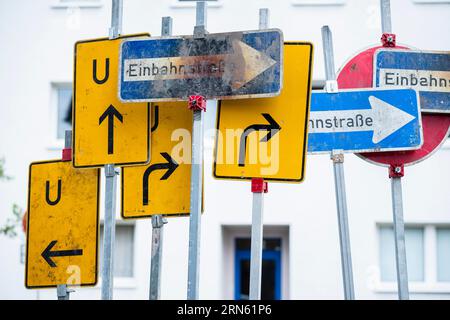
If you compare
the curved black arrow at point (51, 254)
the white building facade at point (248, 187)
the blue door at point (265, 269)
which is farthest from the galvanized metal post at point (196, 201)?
the blue door at point (265, 269)

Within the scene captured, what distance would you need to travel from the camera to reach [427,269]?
62.8 ft

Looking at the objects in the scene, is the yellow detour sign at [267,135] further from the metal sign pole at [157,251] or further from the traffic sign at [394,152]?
the traffic sign at [394,152]

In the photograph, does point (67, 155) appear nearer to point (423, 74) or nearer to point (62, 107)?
point (423, 74)

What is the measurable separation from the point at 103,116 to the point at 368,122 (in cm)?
194

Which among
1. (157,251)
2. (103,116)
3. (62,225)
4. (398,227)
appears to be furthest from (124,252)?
(398,227)

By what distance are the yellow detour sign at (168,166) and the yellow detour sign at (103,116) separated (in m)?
0.18

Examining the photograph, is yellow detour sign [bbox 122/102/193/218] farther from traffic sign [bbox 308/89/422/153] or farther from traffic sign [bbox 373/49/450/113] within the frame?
traffic sign [bbox 373/49/450/113]

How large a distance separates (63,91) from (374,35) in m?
5.79

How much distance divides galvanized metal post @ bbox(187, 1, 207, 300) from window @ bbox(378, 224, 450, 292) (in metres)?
12.8

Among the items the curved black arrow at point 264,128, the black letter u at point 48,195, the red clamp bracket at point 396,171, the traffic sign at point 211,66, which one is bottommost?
the black letter u at point 48,195

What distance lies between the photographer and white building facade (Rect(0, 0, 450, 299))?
19.0 m

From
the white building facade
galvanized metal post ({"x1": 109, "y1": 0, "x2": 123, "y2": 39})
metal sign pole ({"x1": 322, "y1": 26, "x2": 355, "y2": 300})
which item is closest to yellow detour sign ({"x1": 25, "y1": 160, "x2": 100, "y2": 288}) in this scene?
galvanized metal post ({"x1": 109, "y1": 0, "x2": 123, "y2": 39})

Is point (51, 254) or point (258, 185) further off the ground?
point (258, 185)

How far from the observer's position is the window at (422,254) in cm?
1914
